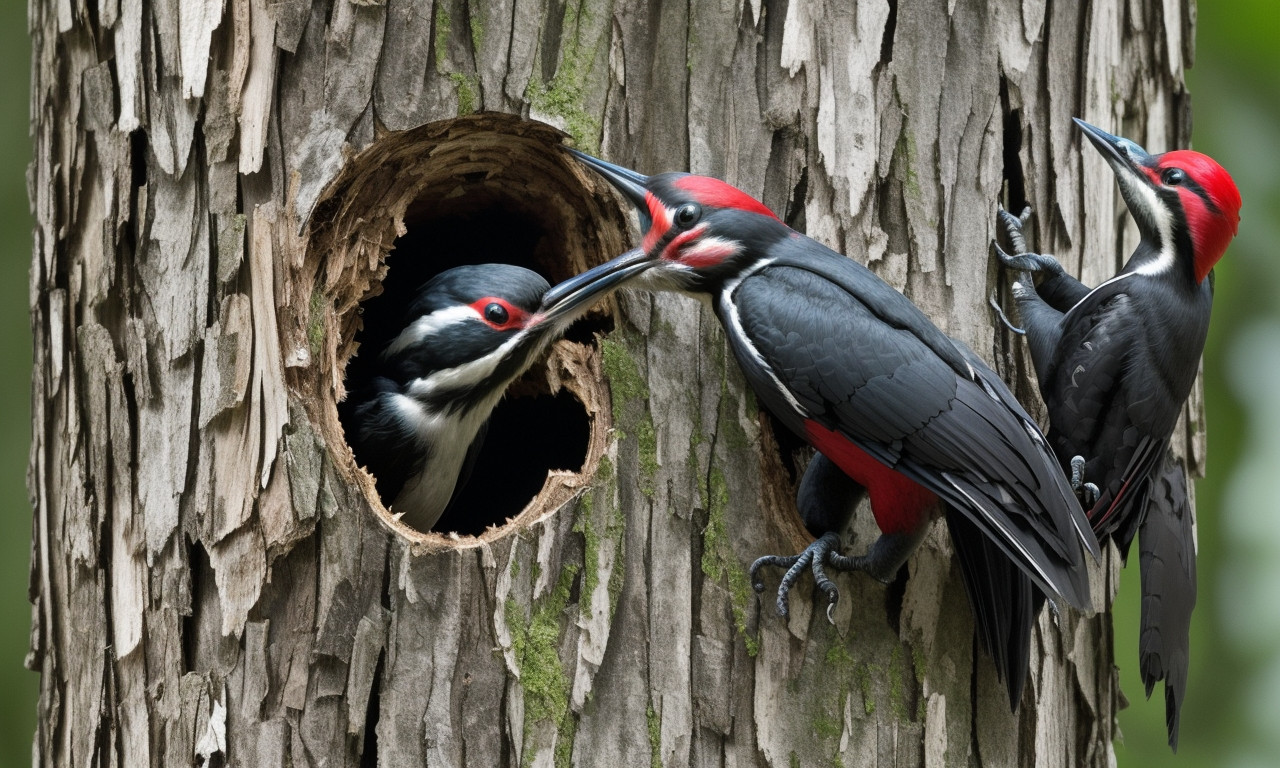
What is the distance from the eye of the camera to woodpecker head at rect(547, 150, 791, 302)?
3014 mm

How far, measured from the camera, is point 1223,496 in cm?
479

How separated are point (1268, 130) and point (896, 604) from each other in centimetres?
321

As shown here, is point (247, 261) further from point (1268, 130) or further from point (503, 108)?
point (1268, 130)

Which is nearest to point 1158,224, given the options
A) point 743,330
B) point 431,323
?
point 743,330

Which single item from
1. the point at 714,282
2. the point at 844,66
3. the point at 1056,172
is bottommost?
the point at 714,282

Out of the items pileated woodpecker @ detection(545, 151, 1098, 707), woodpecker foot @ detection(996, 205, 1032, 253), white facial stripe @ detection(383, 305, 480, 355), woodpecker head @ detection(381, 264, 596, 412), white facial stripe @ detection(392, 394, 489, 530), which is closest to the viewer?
pileated woodpecker @ detection(545, 151, 1098, 707)

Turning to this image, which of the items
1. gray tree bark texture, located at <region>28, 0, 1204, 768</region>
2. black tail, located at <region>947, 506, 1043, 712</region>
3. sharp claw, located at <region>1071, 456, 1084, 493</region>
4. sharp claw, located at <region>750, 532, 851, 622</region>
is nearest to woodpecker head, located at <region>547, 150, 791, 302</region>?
gray tree bark texture, located at <region>28, 0, 1204, 768</region>

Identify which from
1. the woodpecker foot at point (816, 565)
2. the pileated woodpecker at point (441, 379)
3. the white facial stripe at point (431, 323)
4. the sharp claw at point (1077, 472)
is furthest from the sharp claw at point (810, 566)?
the white facial stripe at point (431, 323)

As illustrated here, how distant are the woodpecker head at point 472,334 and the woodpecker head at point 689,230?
1.30ft

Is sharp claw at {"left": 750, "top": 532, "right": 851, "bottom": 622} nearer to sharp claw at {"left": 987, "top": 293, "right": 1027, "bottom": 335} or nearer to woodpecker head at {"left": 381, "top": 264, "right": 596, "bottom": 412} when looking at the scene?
sharp claw at {"left": 987, "top": 293, "right": 1027, "bottom": 335}

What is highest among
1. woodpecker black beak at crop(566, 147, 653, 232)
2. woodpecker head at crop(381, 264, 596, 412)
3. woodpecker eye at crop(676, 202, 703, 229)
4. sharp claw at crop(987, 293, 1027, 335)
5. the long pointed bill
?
the long pointed bill

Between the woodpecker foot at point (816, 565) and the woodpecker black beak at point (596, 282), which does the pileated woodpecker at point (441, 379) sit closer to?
the woodpecker black beak at point (596, 282)

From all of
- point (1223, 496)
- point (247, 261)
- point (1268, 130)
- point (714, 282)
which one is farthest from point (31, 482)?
point (1268, 130)

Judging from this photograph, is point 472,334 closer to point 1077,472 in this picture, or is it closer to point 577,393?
point 577,393
